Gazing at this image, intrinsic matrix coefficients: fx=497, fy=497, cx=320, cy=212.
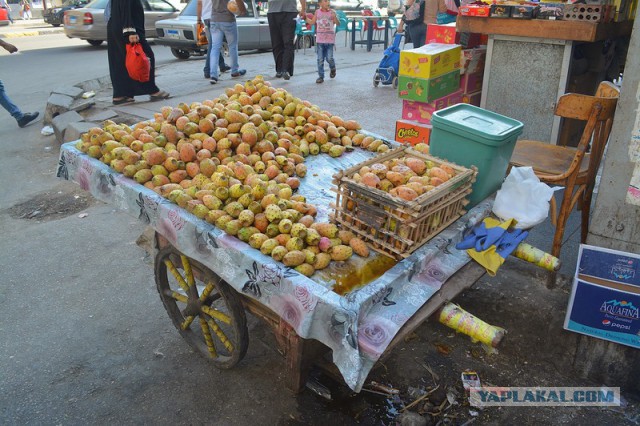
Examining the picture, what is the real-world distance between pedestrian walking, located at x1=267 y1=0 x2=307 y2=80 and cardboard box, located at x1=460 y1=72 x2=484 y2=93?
4.10 meters

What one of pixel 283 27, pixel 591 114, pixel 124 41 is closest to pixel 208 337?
pixel 591 114

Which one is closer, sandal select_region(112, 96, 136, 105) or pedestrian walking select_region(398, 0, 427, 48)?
sandal select_region(112, 96, 136, 105)

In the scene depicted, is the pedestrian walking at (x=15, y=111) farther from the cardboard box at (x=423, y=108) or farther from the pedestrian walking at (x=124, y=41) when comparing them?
the cardboard box at (x=423, y=108)

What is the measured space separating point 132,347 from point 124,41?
5.37 m

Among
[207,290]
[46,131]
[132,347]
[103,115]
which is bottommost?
[132,347]

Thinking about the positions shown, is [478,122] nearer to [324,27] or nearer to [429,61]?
[429,61]

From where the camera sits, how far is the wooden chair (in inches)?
123

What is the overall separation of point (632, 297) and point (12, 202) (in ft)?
19.2

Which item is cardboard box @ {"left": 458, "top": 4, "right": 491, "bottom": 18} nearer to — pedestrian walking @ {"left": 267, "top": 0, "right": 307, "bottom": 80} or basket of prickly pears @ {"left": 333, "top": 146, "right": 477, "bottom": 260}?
basket of prickly pears @ {"left": 333, "top": 146, "right": 477, "bottom": 260}

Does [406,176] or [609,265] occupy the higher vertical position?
[406,176]

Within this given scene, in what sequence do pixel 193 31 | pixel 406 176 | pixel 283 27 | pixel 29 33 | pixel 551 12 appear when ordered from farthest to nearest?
1. pixel 29 33
2. pixel 193 31
3. pixel 283 27
4. pixel 551 12
5. pixel 406 176

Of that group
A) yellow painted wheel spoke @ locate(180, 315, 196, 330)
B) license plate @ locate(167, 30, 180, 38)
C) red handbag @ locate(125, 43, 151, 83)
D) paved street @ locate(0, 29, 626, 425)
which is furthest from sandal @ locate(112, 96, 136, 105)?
yellow painted wheel spoke @ locate(180, 315, 196, 330)

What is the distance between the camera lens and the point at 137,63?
713 centimetres

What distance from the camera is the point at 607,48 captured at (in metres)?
5.21
